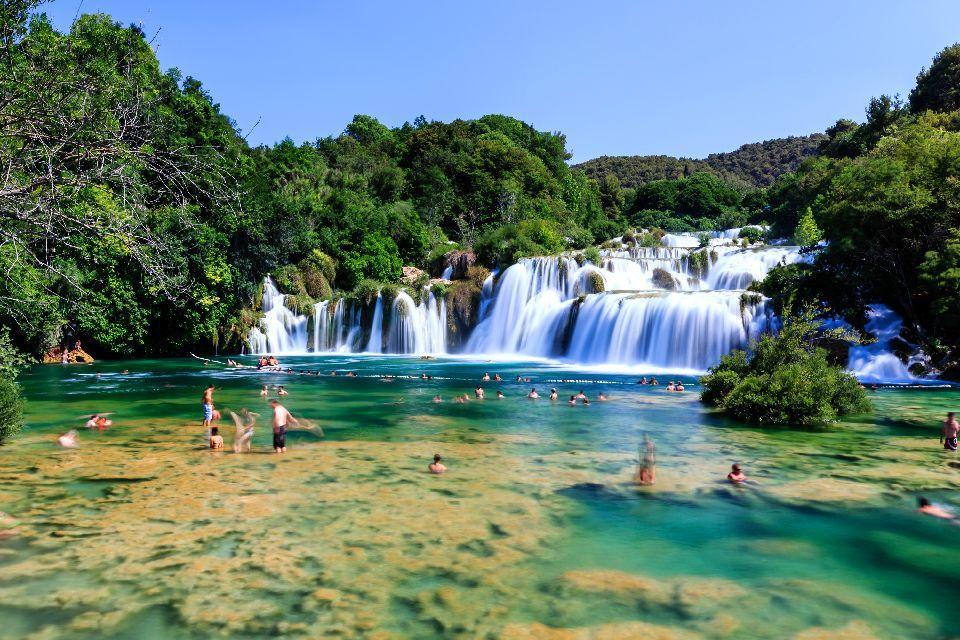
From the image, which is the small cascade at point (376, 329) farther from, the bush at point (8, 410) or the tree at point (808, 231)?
the bush at point (8, 410)

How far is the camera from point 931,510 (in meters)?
9.45

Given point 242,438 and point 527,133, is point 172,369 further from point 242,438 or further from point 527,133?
point 527,133

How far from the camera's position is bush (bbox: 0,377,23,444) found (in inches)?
529

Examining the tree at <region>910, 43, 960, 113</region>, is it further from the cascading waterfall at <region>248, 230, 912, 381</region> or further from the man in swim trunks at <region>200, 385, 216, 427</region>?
the man in swim trunks at <region>200, 385, 216, 427</region>

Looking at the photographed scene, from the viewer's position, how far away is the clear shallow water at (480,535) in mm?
6246

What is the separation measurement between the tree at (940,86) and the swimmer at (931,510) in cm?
6024

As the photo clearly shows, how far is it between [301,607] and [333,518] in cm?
268

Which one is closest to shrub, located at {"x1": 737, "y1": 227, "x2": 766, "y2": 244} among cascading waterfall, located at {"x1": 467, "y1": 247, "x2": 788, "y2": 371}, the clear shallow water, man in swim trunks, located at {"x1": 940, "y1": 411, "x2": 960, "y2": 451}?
cascading waterfall, located at {"x1": 467, "y1": 247, "x2": 788, "y2": 371}

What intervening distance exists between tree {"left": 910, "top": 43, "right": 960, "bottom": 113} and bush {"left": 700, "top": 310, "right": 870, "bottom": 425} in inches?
2042

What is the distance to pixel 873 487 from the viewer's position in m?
10.8

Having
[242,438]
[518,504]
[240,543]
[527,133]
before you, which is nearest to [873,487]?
[518,504]

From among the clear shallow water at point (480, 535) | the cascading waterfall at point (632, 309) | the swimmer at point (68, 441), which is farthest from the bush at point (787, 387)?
the swimmer at point (68, 441)

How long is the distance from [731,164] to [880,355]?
459ft

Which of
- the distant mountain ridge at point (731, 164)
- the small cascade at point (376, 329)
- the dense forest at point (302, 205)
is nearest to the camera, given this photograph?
the dense forest at point (302, 205)
